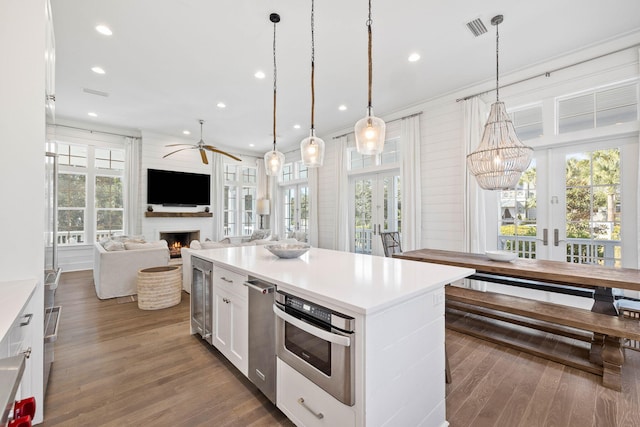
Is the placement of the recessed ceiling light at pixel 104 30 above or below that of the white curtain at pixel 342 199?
above

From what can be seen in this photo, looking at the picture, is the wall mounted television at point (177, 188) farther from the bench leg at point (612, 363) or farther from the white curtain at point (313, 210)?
the bench leg at point (612, 363)

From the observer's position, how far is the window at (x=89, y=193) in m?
5.81

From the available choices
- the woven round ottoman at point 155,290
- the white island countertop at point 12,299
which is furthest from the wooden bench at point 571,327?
the woven round ottoman at point 155,290

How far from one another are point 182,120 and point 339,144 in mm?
3358

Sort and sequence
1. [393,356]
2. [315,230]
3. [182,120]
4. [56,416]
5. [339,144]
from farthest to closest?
[315,230]
[339,144]
[182,120]
[56,416]
[393,356]

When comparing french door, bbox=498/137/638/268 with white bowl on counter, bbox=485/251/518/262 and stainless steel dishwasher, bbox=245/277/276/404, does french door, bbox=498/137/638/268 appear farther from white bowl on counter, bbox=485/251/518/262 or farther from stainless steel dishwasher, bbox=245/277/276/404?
stainless steel dishwasher, bbox=245/277/276/404

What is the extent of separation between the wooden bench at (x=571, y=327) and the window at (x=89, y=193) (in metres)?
6.97

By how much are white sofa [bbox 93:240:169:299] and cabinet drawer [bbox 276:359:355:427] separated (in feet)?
11.7

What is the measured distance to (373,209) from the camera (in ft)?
19.0

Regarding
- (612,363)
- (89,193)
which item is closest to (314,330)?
(612,363)

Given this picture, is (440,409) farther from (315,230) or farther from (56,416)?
(315,230)

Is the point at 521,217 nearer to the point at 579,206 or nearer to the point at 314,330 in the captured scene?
the point at 579,206

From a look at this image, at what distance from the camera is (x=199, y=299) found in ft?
8.75

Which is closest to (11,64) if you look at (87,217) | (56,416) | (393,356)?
(56,416)
